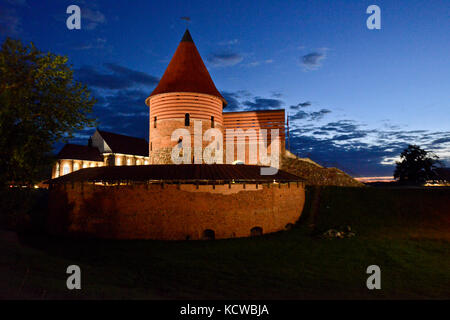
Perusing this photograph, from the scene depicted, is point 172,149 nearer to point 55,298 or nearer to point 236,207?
point 236,207

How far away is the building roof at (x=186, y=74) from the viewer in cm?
2167

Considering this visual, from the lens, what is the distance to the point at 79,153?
128 feet

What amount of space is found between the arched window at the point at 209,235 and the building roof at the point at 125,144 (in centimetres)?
2999

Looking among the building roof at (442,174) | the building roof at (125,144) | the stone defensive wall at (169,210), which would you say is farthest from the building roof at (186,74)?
the building roof at (442,174)

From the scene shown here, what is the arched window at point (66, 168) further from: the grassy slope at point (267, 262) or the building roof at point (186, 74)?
the grassy slope at point (267, 262)

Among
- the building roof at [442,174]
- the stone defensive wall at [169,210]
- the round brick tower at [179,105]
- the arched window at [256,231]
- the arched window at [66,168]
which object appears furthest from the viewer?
the arched window at [66,168]

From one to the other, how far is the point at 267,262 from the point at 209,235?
4731 mm

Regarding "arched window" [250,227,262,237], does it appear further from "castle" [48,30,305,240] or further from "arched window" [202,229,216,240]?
"arched window" [202,229,216,240]

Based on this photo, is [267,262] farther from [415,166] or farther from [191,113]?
[415,166]

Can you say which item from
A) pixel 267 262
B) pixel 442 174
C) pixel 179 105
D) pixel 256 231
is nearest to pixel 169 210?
pixel 256 231

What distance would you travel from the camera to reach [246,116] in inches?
1043

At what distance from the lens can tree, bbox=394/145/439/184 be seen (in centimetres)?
3862
